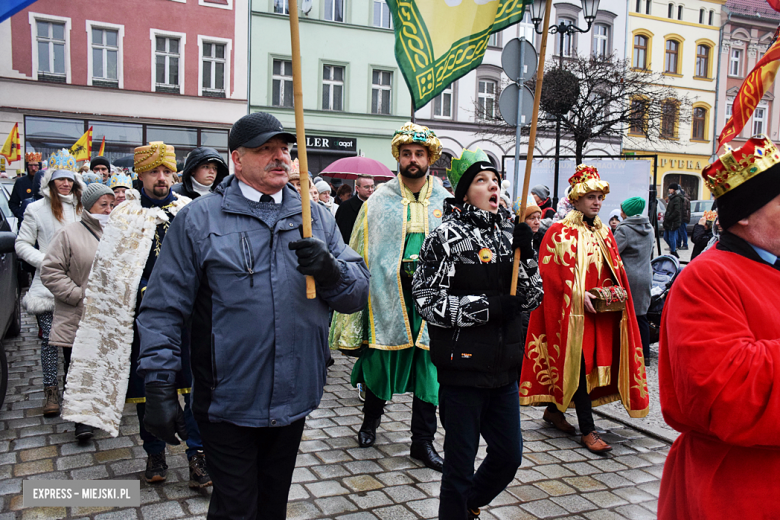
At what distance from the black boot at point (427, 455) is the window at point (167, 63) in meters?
22.1

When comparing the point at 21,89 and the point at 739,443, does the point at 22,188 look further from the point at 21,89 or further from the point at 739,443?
the point at 21,89

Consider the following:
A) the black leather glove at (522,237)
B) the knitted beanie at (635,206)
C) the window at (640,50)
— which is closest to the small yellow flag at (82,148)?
the knitted beanie at (635,206)

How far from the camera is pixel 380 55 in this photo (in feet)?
86.8

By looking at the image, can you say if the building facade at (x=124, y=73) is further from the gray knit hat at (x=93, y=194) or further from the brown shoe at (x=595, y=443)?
the brown shoe at (x=595, y=443)

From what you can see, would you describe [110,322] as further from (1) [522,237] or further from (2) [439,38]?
(2) [439,38]

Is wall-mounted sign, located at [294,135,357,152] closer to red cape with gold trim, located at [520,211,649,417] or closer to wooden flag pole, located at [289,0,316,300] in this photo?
red cape with gold trim, located at [520,211,649,417]

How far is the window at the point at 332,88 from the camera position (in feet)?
85.0

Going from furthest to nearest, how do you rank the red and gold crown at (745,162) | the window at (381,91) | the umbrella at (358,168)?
the window at (381,91)
the umbrella at (358,168)
the red and gold crown at (745,162)

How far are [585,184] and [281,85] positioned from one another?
71.8 feet

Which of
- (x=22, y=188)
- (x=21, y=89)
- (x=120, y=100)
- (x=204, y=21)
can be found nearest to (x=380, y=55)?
(x=204, y=21)

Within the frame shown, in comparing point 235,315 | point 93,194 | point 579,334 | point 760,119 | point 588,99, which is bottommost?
point 579,334

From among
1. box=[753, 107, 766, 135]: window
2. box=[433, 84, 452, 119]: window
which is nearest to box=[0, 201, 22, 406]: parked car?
box=[433, 84, 452, 119]: window

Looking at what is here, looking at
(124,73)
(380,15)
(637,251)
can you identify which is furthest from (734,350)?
(380,15)

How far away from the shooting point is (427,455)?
434 cm
